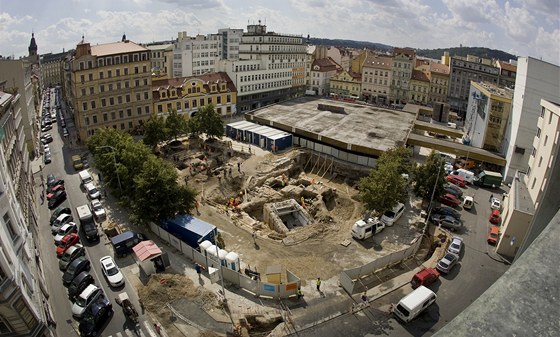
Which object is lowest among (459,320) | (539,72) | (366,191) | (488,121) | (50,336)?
(50,336)

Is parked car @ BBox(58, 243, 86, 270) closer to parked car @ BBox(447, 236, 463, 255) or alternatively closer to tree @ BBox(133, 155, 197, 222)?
tree @ BBox(133, 155, 197, 222)

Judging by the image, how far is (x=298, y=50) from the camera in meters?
99.2

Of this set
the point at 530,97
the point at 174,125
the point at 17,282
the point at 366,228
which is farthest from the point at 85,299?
the point at 530,97

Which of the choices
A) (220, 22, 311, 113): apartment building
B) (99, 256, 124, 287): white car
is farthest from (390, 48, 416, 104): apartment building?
(99, 256, 124, 287): white car

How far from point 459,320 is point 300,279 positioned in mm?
27748

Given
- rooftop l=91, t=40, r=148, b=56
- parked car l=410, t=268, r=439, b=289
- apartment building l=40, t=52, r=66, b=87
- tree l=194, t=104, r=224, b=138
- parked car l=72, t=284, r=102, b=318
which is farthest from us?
apartment building l=40, t=52, r=66, b=87

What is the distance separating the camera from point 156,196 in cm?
3519

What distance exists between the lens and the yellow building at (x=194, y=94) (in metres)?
68.4

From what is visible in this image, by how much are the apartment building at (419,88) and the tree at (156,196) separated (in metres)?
81.3

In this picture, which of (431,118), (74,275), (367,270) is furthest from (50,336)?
(431,118)

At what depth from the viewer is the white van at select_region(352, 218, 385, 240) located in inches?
1427

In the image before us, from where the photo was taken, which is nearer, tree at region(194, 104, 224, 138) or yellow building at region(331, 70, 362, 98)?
tree at region(194, 104, 224, 138)

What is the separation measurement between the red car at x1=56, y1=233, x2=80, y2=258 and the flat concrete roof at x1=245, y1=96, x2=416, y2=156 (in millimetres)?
36773

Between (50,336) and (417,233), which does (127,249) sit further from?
(417,233)
